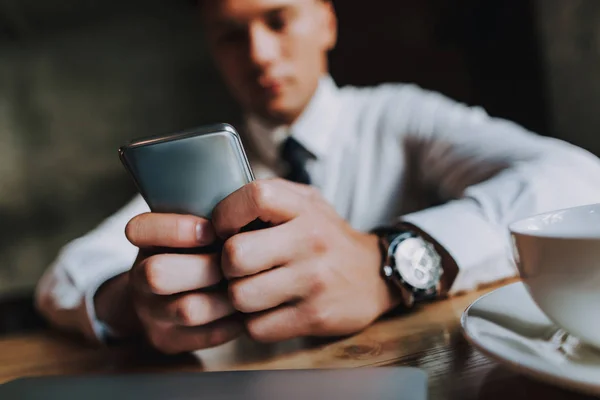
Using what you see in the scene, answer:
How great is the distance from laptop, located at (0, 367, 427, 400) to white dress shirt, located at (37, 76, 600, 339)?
0.19 metres

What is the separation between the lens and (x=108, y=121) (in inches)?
→ 55.0

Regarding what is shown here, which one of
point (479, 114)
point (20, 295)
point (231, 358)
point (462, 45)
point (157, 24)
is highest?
point (157, 24)

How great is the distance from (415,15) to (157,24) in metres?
0.72

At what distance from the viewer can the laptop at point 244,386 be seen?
239 millimetres

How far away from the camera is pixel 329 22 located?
3.19 ft

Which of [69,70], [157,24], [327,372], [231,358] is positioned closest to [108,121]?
[69,70]

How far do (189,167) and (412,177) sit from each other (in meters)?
0.61

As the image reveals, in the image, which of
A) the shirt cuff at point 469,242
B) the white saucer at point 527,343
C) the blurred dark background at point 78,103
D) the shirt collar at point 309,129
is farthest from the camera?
the blurred dark background at point 78,103

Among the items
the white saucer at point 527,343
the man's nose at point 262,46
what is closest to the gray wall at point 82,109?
the man's nose at point 262,46

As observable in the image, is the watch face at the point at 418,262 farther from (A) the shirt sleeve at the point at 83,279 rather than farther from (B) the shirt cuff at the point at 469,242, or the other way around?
(A) the shirt sleeve at the point at 83,279

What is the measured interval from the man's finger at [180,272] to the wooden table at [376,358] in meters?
0.06

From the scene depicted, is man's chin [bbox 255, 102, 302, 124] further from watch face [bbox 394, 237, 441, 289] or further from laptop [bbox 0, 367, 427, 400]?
laptop [bbox 0, 367, 427, 400]

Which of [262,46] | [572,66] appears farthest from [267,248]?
[572,66]

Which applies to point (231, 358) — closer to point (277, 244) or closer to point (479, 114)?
point (277, 244)
